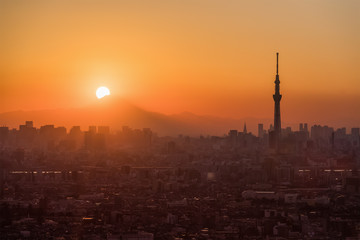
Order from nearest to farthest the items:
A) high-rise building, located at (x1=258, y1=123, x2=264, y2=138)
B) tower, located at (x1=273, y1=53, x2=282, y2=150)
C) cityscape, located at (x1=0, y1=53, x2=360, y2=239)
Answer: cityscape, located at (x1=0, y1=53, x2=360, y2=239) → tower, located at (x1=273, y1=53, x2=282, y2=150) → high-rise building, located at (x1=258, y1=123, x2=264, y2=138)

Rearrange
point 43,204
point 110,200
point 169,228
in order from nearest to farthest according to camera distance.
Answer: point 169,228, point 43,204, point 110,200

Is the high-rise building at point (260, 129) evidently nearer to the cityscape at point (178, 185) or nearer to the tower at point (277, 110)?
the cityscape at point (178, 185)

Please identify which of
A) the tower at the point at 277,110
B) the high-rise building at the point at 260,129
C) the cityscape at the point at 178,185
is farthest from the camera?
the high-rise building at the point at 260,129

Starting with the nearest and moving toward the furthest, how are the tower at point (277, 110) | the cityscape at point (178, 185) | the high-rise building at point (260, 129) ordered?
the cityscape at point (178, 185), the tower at point (277, 110), the high-rise building at point (260, 129)

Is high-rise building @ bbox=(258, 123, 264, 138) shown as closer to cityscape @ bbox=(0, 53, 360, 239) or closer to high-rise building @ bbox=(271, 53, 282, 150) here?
cityscape @ bbox=(0, 53, 360, 239)

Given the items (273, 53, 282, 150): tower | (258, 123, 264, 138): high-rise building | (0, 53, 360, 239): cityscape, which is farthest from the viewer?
(258, 123, 264, 138): high-rise building

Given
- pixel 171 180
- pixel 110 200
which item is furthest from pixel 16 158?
pixel 110 200

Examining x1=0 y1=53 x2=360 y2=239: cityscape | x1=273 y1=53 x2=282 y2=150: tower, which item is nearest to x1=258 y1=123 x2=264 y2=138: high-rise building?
x1=0 y1=53 x2=360 y2=239: cityscape

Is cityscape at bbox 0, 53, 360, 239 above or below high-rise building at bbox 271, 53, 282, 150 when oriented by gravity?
below

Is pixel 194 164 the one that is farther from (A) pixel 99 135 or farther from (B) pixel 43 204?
(B) pixel 43 204

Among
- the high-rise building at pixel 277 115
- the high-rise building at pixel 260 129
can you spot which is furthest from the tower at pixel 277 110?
the high-rise building at pixel 260 129

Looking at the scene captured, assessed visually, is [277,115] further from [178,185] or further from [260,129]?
[178,185]
